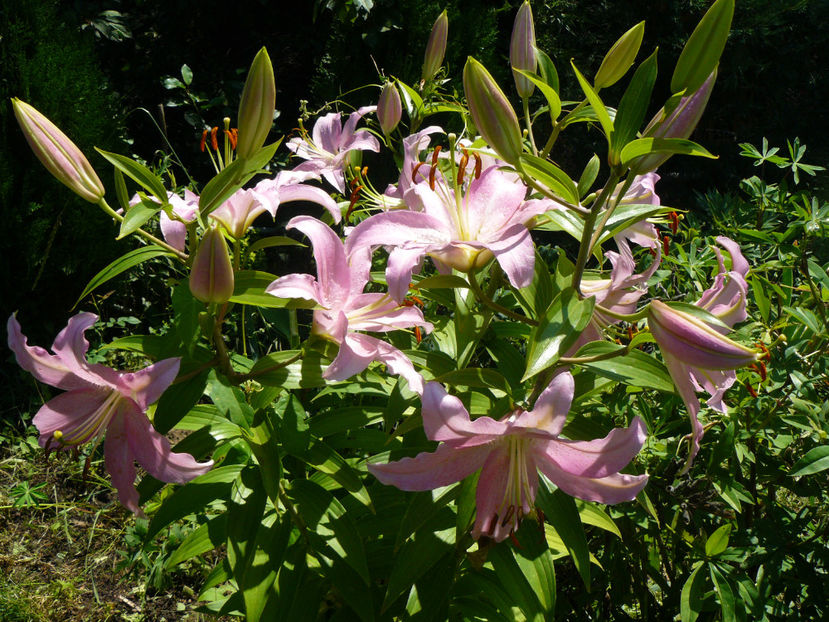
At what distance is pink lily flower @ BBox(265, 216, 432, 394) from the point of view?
77 centimetres

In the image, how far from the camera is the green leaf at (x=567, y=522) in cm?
83

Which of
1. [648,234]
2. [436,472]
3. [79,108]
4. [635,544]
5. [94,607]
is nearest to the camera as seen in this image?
[436,472]

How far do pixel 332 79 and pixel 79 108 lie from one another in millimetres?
1184

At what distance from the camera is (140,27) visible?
12.9 feet

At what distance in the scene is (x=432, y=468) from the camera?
0.77 meters

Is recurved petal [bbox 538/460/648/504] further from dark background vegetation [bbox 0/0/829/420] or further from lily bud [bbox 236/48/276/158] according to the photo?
dark background vegetation [bbox 0/0/829/420]

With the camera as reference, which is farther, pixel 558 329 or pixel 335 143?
pixel 335 143

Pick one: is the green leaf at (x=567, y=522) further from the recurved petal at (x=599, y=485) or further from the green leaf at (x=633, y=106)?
the green leaf at (x=633, y=106)

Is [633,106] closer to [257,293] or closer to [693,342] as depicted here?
[693,342]

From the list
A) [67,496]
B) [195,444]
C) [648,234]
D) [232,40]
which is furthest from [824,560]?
[232,40]

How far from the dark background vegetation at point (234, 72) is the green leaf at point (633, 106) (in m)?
1.54

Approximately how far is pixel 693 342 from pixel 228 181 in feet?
1.64

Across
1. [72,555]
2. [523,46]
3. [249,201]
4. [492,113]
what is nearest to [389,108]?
[523,46]

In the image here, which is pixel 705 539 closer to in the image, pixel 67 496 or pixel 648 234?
pixel 648 234
